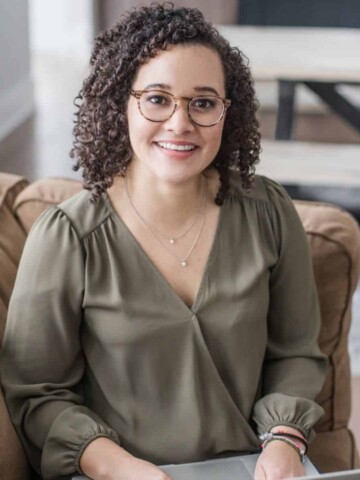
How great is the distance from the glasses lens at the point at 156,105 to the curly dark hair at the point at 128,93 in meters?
0.05

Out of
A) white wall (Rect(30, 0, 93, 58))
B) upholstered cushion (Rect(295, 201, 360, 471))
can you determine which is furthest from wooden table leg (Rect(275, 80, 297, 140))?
white wall (Rect(30, 0, 93, 58))

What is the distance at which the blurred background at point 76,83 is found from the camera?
382 centimetres

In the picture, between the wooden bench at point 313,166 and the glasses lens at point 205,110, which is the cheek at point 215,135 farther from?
the wooden bench at point 313,166

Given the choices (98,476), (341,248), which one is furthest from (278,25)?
(98,476)

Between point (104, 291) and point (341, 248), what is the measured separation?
467 mm

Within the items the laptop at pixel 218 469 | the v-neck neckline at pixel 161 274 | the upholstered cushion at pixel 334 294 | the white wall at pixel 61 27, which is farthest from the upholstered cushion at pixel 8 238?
the white wall at pixel 61 27

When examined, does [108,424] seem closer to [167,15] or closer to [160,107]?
[160,107]

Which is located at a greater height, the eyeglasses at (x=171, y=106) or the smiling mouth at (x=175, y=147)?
the eyeglasses at (x=171, y=106)

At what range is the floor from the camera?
4.41m

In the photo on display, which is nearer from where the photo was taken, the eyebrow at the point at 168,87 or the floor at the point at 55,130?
the eyebrow at the point at 168,87

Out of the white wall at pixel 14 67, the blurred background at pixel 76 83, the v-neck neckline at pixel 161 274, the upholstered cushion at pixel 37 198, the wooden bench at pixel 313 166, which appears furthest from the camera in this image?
the white wall at pixel 14 67

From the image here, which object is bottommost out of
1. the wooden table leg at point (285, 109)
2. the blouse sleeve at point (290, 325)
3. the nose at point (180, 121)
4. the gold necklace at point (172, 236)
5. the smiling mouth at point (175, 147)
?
the wooden table leg at point (285, 109)

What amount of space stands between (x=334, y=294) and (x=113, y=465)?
1.78 feet

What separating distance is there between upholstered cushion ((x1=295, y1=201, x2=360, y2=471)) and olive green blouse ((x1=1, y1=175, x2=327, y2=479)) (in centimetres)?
18
